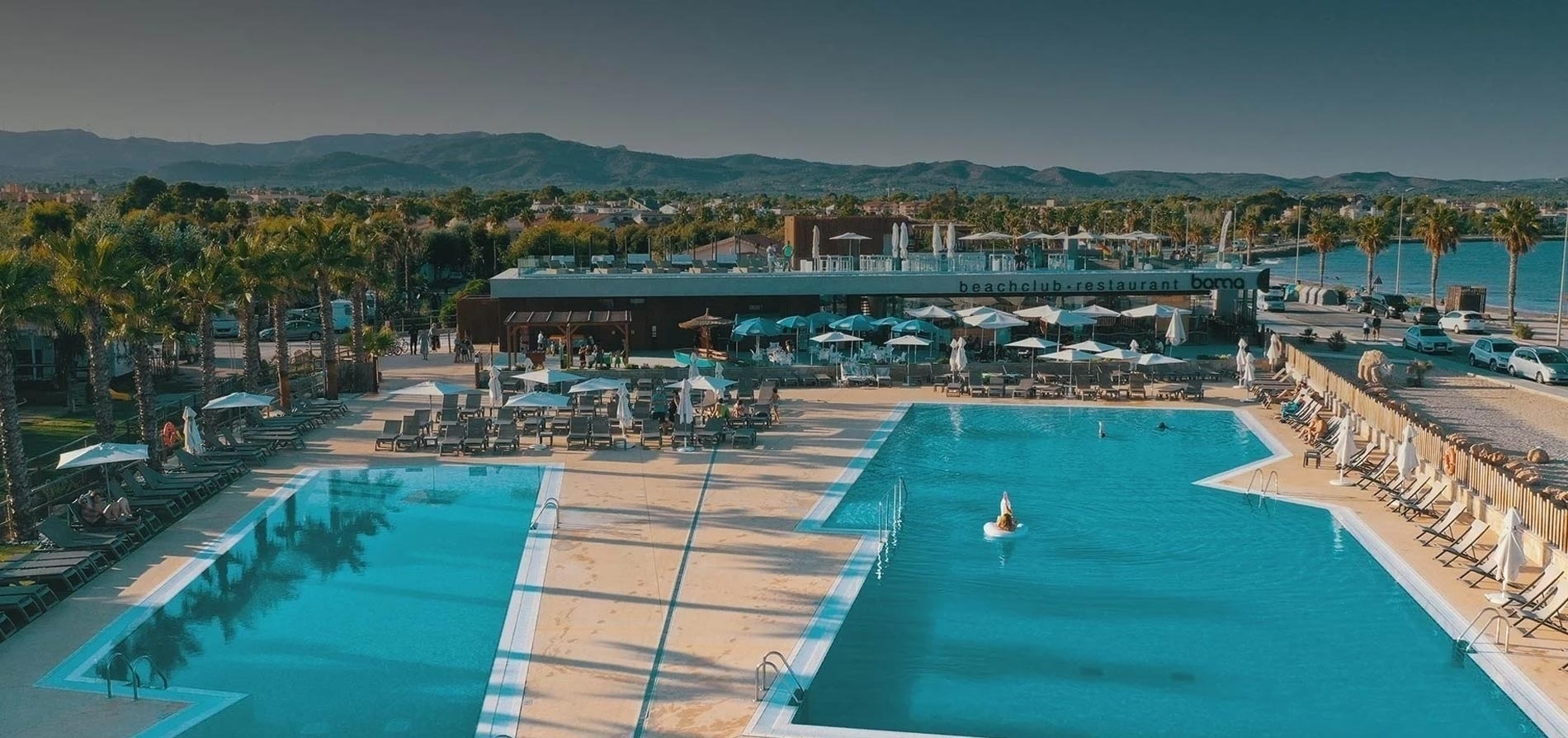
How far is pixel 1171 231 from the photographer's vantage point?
3720 inches

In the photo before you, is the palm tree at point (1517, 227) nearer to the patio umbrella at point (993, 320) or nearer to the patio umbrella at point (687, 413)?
the patio umbrella at point (993, 320)

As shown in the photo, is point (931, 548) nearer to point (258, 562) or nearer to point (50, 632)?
point (258, 562)

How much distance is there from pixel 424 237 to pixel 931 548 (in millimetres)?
61717

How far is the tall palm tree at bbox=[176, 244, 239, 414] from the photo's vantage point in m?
23.4

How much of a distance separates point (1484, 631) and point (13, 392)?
19477 mm

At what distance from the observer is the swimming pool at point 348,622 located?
11859mm

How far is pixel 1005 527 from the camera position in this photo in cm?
1803

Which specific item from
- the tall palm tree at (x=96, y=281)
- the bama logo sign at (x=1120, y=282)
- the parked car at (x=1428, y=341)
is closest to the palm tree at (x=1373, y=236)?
the parked car at (x=1428, y=341)

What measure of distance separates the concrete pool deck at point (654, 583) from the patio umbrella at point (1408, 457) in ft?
2.41

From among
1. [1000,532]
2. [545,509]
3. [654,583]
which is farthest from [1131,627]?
[545,509]

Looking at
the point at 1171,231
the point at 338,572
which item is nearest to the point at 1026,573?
the point at 338,572

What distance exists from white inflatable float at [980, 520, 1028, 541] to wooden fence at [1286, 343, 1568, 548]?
6571 millimetres

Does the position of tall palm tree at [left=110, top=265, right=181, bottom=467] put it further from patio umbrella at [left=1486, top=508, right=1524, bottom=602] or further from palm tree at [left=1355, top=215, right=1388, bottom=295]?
palm tree at [left=1355, top=215, right=1388, bottom=295]

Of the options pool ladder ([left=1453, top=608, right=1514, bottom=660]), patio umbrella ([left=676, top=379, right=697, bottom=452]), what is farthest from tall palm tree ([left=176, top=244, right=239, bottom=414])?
Result: pool ladder ([left=1453, top=608, right=1514, bottom=660])
